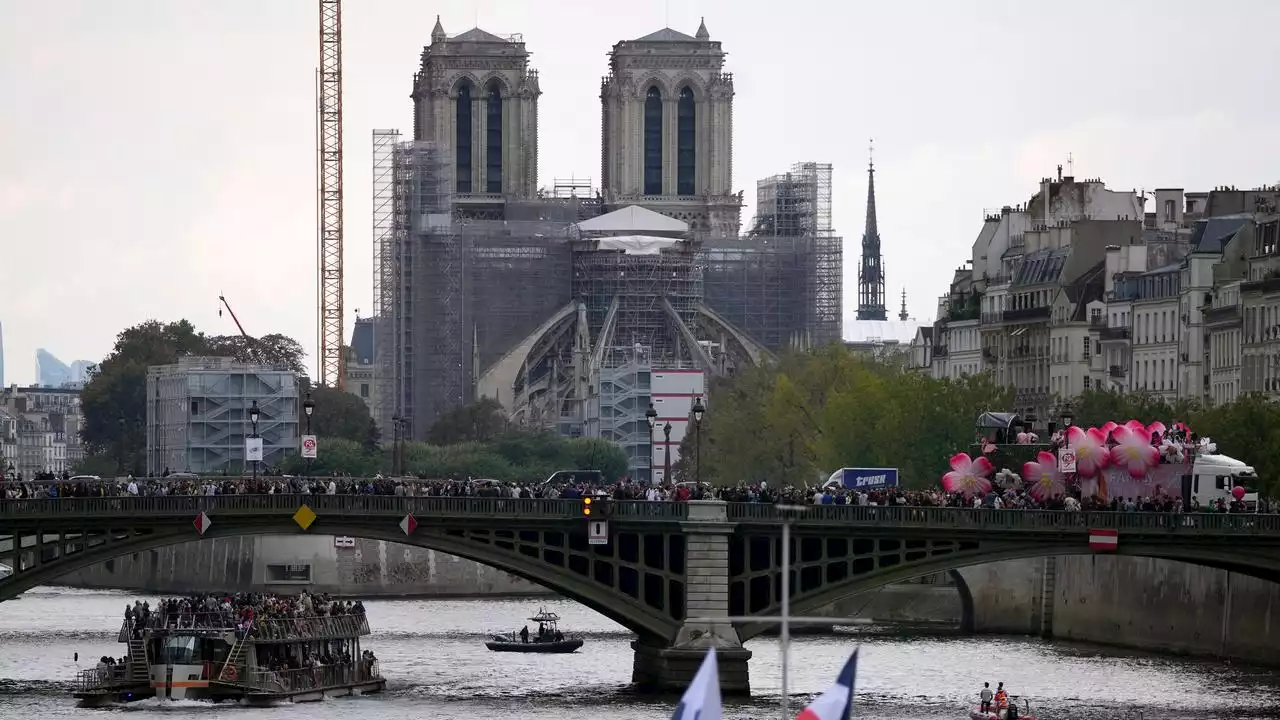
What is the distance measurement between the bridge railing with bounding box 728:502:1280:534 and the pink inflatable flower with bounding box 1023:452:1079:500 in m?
6.92

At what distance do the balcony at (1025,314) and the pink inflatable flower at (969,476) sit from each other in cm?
4180

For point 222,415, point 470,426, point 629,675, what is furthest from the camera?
point 470,426

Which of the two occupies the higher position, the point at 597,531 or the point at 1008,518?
the point at 1008,518

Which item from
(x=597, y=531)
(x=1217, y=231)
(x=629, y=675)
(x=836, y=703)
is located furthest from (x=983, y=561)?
(x=1217, y=231)

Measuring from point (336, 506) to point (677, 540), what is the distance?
832 cm

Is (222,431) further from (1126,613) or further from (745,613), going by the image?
(745,613)

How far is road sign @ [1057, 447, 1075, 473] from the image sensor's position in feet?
309

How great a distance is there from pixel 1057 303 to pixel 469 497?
54797 mm

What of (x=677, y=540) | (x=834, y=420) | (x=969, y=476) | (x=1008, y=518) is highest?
(x=834, y=420)

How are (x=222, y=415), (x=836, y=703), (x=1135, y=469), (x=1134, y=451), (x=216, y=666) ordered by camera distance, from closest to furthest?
1. (x=836, y=703)
2. (x=216, y=666)
3. (x=1134, y=451)
4. (x=1135, y=469)
5. (x=222, y=415)

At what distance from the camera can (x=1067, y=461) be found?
309 ft

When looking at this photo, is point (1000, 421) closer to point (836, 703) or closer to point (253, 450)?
point (253, 450)

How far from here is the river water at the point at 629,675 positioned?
3292 inches

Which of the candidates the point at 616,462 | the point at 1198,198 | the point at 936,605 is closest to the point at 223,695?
the point at 936,605
